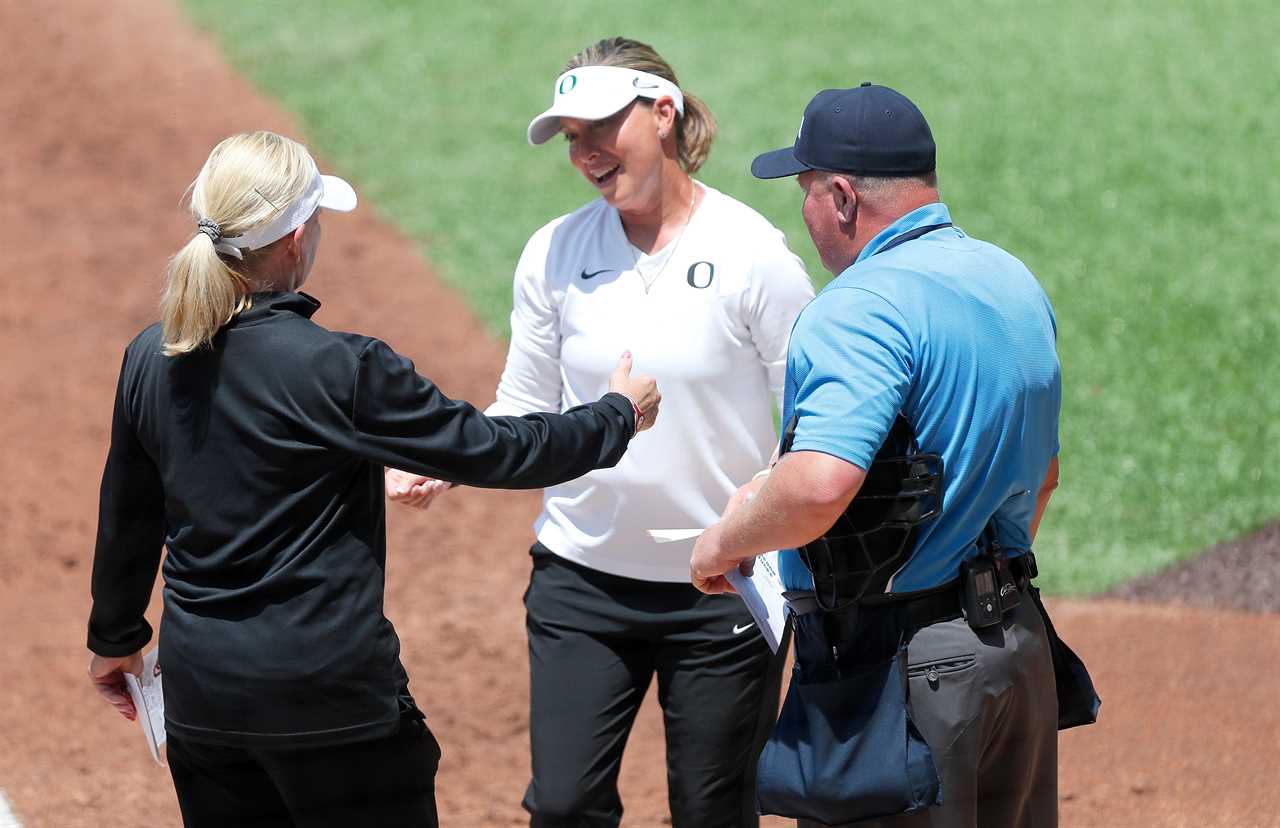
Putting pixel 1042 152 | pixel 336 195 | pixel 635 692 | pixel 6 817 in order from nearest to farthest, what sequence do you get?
pixel 336 195 < pixel 635 692 < pixel 6 817 < pixel 1042 152

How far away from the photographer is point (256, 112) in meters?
12.9

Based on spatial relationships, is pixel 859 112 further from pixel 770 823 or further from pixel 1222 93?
pixel 1222 93

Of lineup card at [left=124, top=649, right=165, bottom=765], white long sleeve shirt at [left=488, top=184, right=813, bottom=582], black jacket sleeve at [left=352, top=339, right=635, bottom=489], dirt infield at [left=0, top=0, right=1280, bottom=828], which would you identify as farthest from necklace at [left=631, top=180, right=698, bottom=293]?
dirt infield at [left=0, top=0, right=1280, bottom=828]

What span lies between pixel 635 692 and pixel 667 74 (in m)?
1.70

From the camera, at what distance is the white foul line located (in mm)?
5309

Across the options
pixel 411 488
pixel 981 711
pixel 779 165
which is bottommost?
pixel 981 711

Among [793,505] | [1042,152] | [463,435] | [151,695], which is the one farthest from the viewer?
[1042,152]

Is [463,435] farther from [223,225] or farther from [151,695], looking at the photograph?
[151,695]

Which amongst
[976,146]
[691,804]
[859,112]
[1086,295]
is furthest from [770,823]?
[976,146]

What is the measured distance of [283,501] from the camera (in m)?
3.04

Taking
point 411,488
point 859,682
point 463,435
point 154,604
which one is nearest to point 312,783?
point 463,435

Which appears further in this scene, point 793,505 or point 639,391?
point 639,391

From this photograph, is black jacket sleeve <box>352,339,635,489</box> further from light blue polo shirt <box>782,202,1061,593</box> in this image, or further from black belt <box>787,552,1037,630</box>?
black belt <box>787,552,1037,630</box>

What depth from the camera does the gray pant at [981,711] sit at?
3.01m
